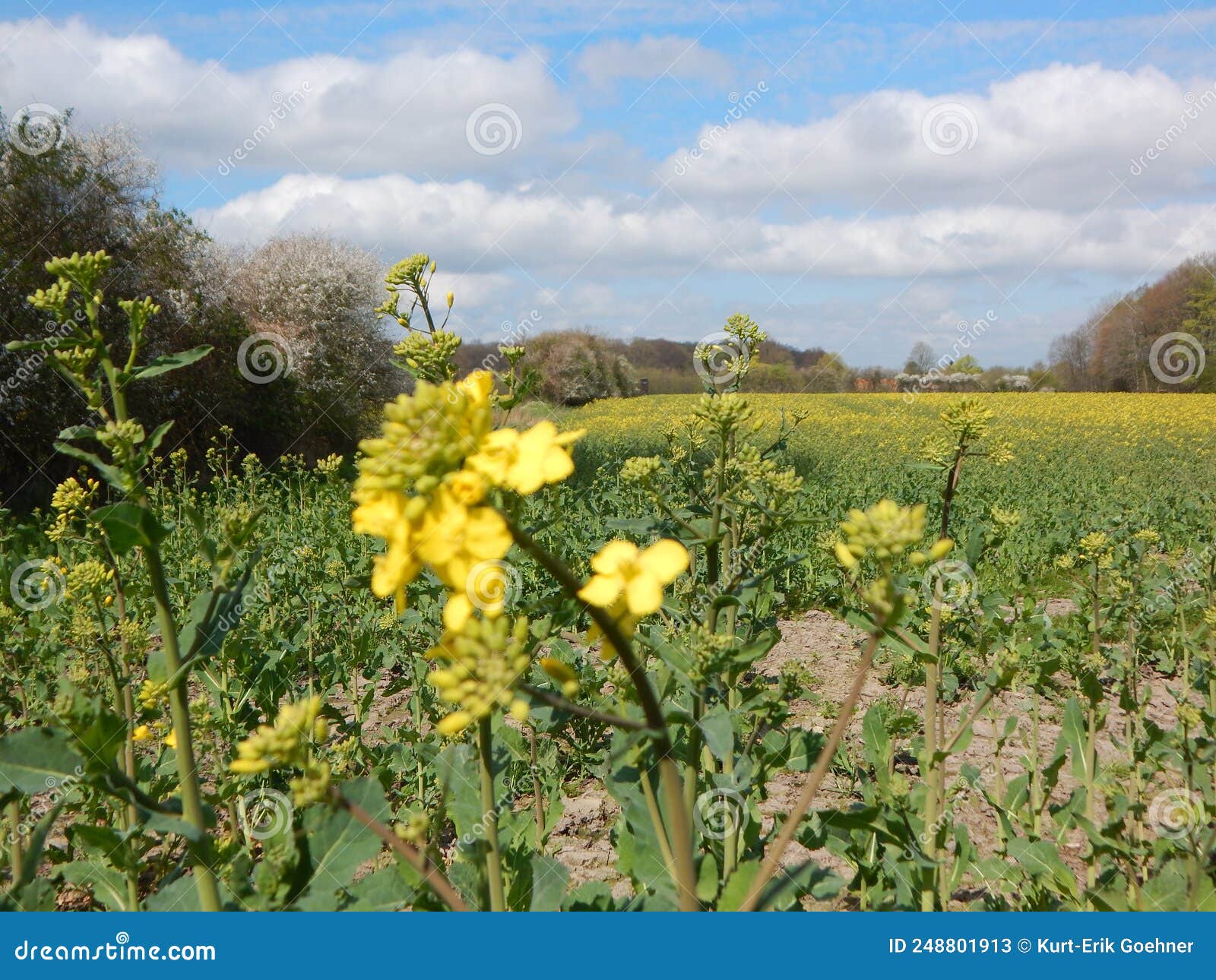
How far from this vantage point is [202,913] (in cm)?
133

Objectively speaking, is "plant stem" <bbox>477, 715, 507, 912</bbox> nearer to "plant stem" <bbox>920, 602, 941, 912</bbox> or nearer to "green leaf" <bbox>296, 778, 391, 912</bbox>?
"green leaf" <bbox>296, 778, 391, 912</bbox>

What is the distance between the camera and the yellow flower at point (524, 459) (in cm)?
87

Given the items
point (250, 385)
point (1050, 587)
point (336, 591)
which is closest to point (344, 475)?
point (250, 385)

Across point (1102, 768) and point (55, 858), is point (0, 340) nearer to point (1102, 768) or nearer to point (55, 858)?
point (55, 858)

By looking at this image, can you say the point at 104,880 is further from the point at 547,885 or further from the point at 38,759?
the point at 547,885

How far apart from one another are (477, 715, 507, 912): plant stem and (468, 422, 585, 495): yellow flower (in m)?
0.68

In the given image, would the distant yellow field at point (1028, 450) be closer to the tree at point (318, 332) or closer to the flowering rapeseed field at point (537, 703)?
the flowering rapeseed field at point (537, 703)

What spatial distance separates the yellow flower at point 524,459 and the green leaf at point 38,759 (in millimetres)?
1090

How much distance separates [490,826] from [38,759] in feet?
2.82

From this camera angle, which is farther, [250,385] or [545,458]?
[250,385]

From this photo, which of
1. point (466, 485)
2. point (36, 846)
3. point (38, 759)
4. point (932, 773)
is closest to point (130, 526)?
point (38, 759)

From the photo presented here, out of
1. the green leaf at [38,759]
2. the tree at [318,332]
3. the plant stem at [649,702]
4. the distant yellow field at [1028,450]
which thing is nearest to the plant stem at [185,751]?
the green leaf at [38,759]

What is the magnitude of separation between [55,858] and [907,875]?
272 cm

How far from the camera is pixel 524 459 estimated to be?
2.96 feet
